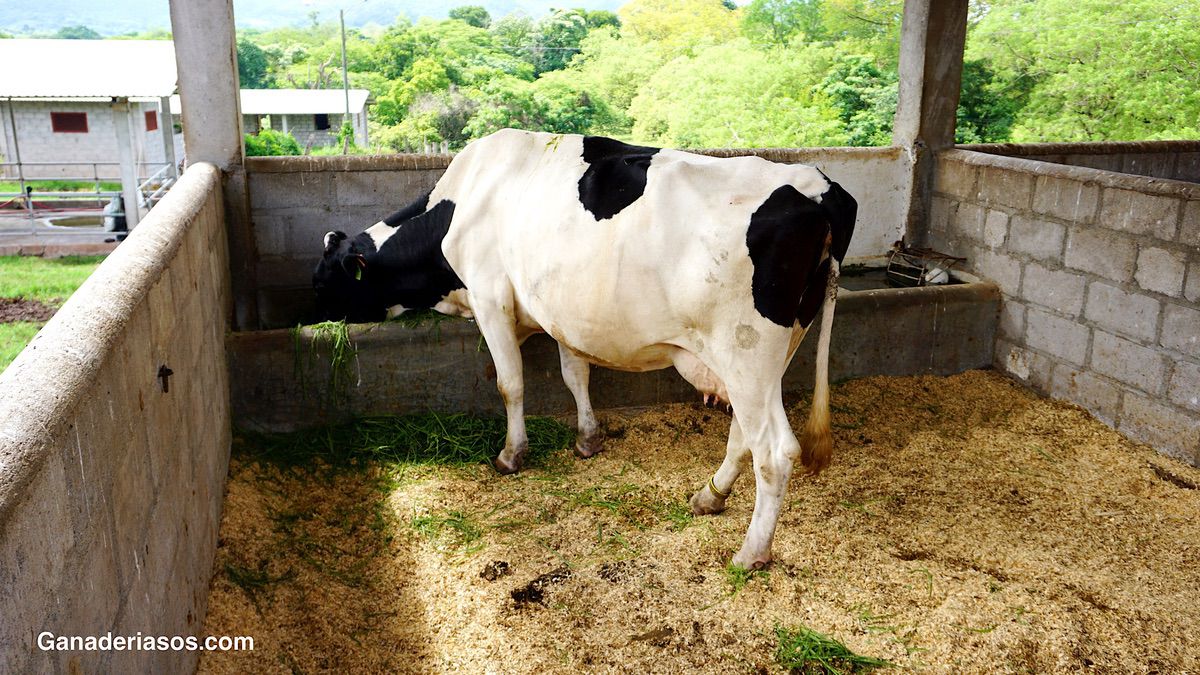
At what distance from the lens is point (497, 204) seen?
453cm

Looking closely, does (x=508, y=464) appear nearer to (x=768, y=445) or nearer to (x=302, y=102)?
(x=768, y=445)

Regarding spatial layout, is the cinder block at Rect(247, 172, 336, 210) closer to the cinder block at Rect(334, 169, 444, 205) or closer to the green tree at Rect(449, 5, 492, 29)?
the cinder block at Rect(334, 169, 444, 205)

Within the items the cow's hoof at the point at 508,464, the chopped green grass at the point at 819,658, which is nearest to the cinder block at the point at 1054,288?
the chopped green grass at the point at 819,658

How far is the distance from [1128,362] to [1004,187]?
4.87ft

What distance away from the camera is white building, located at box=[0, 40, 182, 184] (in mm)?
22234

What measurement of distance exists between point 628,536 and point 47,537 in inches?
107

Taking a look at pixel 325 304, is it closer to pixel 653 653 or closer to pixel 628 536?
pixel 628 536

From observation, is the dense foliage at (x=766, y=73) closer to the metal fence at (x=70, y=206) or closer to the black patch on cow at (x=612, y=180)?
the metal fence at (x=70, y=206)

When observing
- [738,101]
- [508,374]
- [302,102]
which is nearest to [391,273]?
[508,374]

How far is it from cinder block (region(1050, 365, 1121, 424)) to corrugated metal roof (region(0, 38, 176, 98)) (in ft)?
63.0

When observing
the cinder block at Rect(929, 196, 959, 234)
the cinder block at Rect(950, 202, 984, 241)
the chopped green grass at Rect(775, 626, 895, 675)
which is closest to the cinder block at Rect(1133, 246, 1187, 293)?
the cinder block at Rect(950, 202, 984, 241)

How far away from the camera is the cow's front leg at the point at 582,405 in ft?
15.9

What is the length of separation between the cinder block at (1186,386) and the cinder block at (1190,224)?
639mm

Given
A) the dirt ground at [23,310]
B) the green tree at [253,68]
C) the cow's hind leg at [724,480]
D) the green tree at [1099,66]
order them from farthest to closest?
the green tree at [253,68] → the green tree at [1099,66] → the dirt ground at [23,310] → the cow's hind leg at [724,480]
